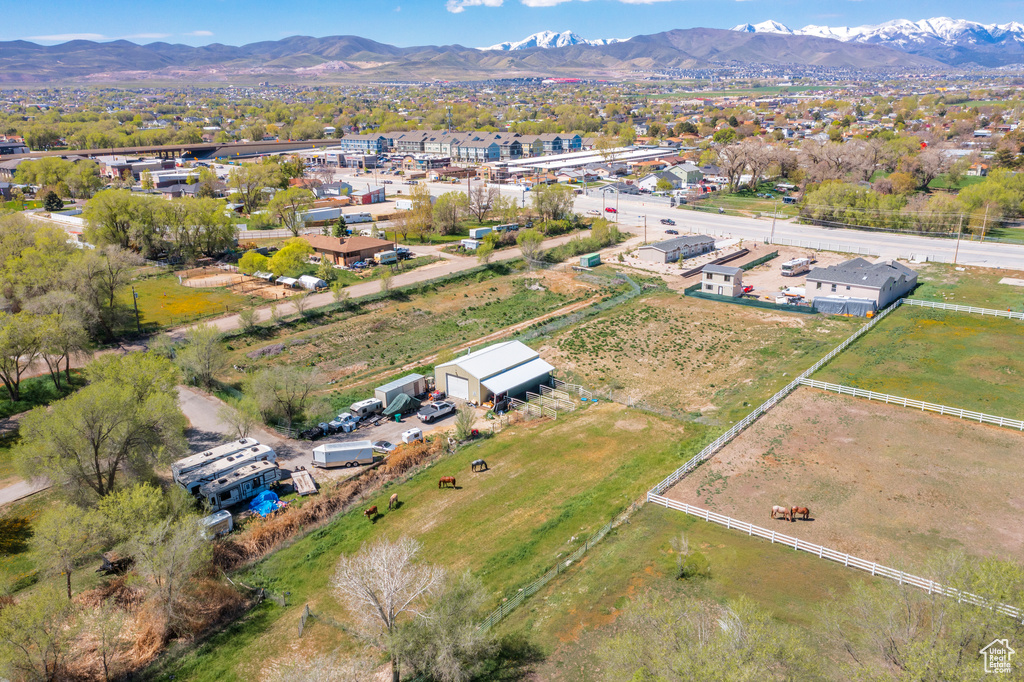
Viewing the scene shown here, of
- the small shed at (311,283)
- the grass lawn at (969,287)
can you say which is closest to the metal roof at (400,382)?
the small shed at (311,283)

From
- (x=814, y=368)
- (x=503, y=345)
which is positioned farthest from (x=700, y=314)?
(x=503, y=345)

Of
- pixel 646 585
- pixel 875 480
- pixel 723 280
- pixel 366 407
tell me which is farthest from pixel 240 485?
pixel 723 280

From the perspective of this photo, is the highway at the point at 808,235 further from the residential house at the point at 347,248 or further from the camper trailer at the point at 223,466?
the camper trailer at the point at 223,466

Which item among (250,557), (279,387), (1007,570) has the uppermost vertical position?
(1007,570)

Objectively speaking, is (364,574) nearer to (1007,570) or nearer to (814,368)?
(1007,570)

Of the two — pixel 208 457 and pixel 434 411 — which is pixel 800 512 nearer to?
pixel 434 411

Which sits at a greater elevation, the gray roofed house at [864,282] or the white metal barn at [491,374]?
the gray roofed house at [864,282]
